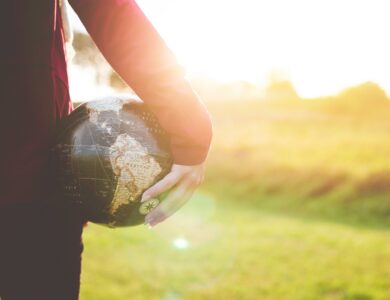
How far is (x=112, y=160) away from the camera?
196 cm

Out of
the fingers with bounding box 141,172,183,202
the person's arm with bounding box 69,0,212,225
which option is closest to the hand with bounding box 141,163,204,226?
the fingers with bounding box 141,172,183,202

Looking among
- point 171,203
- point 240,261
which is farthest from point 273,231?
point 171,203

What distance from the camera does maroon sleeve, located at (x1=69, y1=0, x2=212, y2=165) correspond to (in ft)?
5.13

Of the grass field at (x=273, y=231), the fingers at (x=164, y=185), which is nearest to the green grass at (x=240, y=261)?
the grass field at (x=273, y=231)

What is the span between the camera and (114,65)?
1629 mm

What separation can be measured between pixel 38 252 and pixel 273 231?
9.48 m

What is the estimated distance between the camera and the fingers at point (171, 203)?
1.87 metres

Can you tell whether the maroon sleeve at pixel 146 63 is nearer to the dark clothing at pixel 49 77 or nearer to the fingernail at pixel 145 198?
the dark clothing at pixel 49 77

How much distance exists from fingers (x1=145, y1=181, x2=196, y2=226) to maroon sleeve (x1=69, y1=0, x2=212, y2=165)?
25 centimetres

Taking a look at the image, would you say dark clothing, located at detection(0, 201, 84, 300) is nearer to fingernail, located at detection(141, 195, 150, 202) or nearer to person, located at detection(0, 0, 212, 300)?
person, located at detection(0, 0, 212, 300)

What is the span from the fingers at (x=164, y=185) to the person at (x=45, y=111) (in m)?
0.09

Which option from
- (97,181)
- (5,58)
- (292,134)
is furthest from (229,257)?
(292,134)

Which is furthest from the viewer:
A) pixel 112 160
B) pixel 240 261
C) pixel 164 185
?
pixel 240 261

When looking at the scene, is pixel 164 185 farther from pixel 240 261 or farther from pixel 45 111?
pixel 240 261
